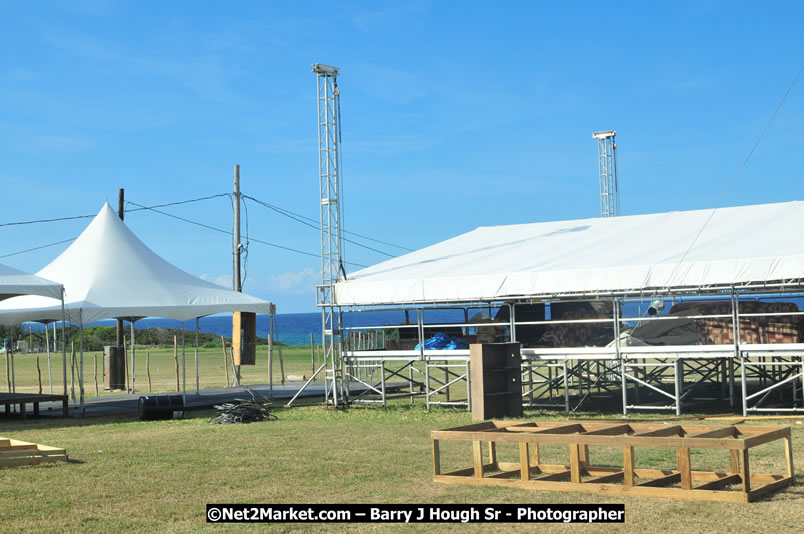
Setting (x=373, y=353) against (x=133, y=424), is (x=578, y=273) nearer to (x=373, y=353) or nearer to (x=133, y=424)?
(x=373, y=353)

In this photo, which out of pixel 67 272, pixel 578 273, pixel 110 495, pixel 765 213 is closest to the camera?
pixel 110 495

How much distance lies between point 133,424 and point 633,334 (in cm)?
1020

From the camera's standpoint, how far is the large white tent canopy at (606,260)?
16875 mm

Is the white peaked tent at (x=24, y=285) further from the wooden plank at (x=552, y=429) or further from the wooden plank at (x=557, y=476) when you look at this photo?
the wooden plank at (x=557, y=476)

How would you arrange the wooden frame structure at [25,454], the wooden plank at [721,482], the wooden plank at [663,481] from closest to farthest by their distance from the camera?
1. the wooden plank at [721,482]
2. the wooden plank at [663,481]
3. the wooden frame structure at [25,454]

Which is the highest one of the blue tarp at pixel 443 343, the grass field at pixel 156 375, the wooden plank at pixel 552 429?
the blue tarp at pixel 443 343

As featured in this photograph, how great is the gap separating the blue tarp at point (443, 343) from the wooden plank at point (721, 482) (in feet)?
37.9

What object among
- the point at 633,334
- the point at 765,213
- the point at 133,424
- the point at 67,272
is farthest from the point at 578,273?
the point at 67,272

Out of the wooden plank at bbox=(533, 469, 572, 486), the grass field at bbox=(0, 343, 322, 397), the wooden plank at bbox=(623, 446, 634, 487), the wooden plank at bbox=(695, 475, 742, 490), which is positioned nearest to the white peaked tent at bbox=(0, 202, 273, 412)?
the grass field at bbox=(0, 343, 322, 397)

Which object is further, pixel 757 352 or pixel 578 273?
pixel 578 273

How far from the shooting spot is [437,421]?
17.8 metres

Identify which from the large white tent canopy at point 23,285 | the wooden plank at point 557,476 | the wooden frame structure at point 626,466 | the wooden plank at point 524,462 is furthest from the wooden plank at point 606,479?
the large white tent canopy at point 23,285

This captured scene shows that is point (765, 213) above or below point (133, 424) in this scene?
above

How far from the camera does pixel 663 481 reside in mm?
9484
